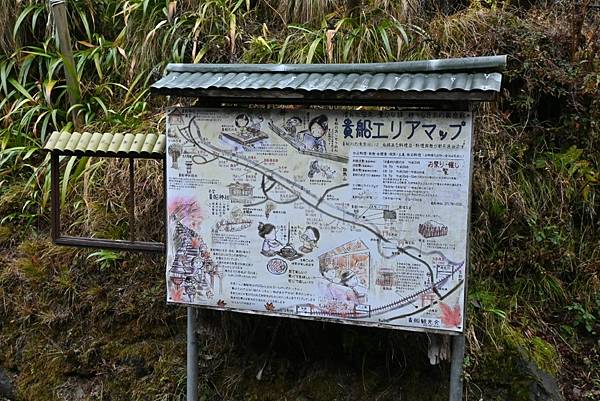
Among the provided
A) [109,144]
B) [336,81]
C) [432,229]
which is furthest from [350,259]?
[109,144]

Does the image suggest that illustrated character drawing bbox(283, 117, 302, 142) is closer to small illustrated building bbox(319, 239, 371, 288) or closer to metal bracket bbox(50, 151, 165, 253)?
small illustrated building bbox(319, 239, 371, 288)

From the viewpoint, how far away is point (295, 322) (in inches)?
157

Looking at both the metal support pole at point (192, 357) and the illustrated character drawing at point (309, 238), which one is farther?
the metal support pole at point (192, 357)

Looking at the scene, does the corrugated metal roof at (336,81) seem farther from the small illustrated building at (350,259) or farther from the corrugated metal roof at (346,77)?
the small illustrated building at (350,259)

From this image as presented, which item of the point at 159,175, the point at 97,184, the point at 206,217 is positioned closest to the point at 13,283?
the point at 97,184

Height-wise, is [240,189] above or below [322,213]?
above

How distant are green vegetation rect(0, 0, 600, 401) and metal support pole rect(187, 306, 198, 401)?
137mm

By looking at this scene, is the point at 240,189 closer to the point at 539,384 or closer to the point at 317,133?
the point at 317,133

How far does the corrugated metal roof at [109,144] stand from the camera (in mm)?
3451

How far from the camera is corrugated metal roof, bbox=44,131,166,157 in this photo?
345 cm

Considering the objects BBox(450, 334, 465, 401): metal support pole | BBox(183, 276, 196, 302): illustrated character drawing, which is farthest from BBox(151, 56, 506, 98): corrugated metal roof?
BBox(450, 334, 465, 401): metal support pole

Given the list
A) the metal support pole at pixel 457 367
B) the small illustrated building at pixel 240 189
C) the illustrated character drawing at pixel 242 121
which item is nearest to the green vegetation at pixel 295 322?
the metal support pole at pixel 457 367

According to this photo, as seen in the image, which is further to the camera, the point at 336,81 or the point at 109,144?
the point at 109,144

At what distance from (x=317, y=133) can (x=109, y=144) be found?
1.28 m
